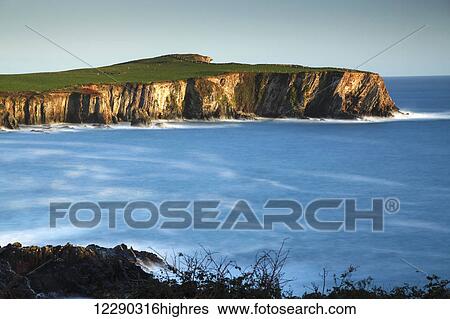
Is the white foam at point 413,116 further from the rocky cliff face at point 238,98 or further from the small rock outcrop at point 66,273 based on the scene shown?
the small rock outcrop at point 66,273

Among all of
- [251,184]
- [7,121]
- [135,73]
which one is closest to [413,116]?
[135,73]

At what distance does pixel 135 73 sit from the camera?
22.8 meters

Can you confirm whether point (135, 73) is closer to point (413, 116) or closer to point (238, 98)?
point (238, 98)

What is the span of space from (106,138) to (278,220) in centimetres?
1043

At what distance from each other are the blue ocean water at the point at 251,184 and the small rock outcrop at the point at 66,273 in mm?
1170

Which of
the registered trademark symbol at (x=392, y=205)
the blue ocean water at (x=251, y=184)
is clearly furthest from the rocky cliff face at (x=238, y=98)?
the registered trademark symbol at (x=392, y=205)

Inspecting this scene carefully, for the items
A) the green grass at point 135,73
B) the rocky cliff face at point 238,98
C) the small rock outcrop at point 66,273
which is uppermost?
the green grass at point 135,73

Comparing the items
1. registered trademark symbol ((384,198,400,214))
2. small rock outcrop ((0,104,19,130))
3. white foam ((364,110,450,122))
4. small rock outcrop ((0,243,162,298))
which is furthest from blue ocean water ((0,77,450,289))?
white foam ((364,110,450,122))

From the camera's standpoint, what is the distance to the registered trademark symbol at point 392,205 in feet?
22.4

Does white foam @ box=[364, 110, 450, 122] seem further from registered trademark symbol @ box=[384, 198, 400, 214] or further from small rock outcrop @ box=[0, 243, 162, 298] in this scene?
small rock outcrop @ box=[0, 243, 162, 298]

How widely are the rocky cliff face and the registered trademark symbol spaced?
13.1 meters

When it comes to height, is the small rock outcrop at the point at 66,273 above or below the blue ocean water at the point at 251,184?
above
